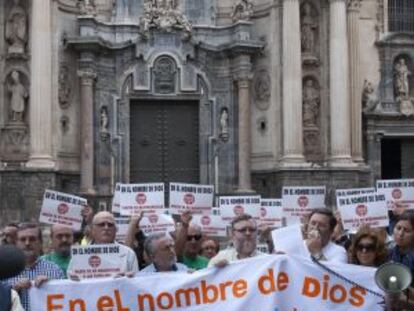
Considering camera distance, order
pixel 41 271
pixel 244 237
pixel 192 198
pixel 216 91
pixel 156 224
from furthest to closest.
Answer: pixel 216 91 → pixel 192 198 → pixel 156 224 → pixel 244 237 → pixel 41 271

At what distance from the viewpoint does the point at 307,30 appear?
2606cm

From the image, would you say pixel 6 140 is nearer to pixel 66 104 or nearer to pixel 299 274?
pixel 66 104

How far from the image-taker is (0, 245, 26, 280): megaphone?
5.19 meters

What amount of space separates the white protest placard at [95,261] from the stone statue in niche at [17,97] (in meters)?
15.7

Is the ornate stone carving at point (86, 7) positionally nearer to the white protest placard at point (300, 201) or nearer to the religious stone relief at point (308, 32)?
the religious stone relief at point (308, 32)

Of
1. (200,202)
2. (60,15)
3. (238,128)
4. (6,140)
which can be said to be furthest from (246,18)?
(200,202)

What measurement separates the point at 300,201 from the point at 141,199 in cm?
260

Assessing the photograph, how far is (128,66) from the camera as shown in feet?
85.1

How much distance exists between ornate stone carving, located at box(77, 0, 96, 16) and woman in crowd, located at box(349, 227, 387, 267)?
60.0 ft

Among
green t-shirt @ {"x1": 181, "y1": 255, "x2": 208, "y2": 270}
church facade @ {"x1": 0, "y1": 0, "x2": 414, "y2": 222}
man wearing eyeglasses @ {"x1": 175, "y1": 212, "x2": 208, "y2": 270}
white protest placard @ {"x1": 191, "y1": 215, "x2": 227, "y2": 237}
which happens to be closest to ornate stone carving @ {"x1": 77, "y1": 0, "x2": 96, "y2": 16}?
church facade @ {"x1": 0, "y1": 0, "x2": 414, "y2": 222}

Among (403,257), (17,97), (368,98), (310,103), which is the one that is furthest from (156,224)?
(368,98)

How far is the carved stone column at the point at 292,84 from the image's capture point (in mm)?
25109

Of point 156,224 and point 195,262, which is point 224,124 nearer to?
point 156,224

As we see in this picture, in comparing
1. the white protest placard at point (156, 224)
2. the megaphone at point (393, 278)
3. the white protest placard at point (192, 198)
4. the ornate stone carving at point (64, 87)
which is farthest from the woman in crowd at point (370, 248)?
the ornate stone carving at point (64, 87)
